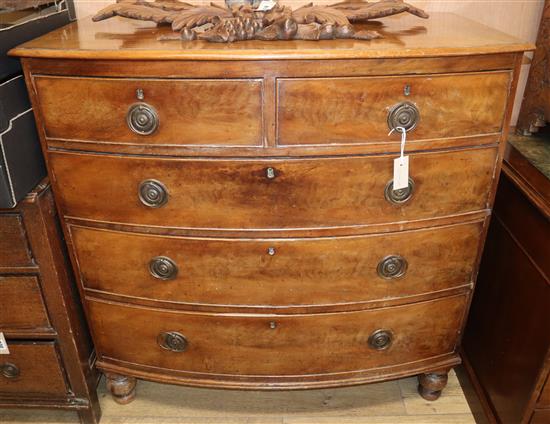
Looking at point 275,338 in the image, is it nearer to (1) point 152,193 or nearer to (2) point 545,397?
(1) point 152,193

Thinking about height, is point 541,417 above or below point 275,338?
below

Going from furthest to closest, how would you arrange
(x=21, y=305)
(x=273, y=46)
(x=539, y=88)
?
(x=539, y=88)
(x=21, y=305)
(x=273, y=46)

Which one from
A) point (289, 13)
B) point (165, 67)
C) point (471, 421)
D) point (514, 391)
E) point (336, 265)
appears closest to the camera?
point (165, 67)

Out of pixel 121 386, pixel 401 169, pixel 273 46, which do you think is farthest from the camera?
pixel 121 386

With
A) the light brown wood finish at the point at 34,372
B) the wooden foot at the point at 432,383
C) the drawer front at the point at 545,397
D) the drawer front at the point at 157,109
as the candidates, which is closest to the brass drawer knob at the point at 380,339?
the wooden foot at the point at 432,383

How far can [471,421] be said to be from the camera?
1668 mm

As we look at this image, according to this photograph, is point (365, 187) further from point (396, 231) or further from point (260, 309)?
point (260, 309)

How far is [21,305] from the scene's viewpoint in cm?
143

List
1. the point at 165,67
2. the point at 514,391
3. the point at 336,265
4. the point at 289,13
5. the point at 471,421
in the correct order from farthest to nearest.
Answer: the point at 471,421
the point at 514,391
the point at 336,265
the point at 289,13
the point at 165,67

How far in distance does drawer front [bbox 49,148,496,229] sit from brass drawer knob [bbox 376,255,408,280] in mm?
114

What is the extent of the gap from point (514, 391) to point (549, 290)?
36cm

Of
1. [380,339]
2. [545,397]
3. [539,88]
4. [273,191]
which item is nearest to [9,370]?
[273,191]

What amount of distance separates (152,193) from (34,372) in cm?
73

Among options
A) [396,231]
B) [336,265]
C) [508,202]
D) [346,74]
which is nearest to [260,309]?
[336,265]
